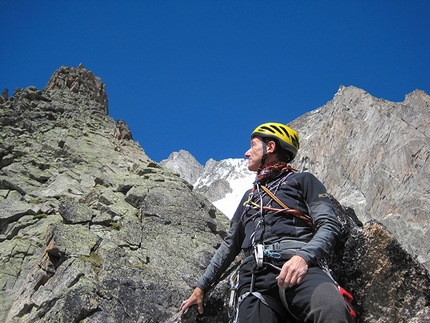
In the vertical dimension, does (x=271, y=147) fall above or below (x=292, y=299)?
above

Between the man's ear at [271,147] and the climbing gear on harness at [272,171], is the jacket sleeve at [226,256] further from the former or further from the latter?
the man's ear at [271,147]

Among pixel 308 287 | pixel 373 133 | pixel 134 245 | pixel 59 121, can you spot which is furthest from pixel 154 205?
pixel 373 133

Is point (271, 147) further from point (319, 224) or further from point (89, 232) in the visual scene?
point (89, 232)

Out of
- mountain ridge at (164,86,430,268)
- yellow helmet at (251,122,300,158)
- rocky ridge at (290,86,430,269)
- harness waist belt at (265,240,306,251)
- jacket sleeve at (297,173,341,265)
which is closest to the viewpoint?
jacket sleeve at (297,173,341,265)

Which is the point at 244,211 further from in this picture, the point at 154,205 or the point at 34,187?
the point at 34,187

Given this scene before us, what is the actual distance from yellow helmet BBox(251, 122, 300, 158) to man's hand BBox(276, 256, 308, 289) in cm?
170

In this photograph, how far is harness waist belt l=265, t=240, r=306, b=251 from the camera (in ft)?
12.2

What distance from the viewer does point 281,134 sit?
4742 millimetres

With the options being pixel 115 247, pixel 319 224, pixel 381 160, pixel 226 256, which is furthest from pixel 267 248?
pixel 381 160

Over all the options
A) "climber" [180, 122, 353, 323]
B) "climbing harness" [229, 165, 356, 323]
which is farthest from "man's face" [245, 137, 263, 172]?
"climbing harness" [229, 165, 356, 323]

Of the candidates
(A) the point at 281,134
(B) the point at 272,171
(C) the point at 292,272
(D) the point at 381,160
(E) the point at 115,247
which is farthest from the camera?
(D) the point at 381,160

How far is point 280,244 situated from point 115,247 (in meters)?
10.3

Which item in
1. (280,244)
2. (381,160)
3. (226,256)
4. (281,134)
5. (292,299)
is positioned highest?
(381,160)

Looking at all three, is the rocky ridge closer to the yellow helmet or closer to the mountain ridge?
the mountain ridge
